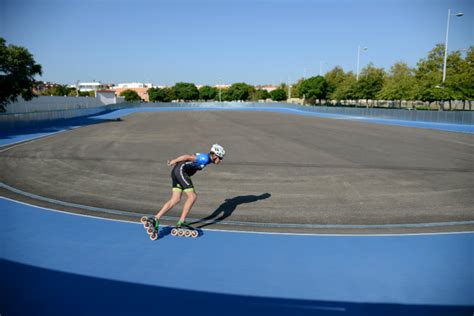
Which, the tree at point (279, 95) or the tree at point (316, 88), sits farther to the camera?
the tree at point (279, 95)

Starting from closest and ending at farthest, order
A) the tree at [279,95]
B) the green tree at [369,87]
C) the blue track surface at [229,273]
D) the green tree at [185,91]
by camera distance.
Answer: the blue track surface at [229,273]
the green tree at [369,87]
the tree at [279,95]
the green tree at [185,91]

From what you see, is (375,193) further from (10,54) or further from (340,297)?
(10,54)

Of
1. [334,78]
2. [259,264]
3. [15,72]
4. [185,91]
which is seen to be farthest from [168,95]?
[259,264]

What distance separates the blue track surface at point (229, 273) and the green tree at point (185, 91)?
15600 centimetres

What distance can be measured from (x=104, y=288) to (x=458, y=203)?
8535 mm

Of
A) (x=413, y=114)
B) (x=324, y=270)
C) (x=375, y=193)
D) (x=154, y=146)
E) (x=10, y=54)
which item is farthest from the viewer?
(x=413, y=114)

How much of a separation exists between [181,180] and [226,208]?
8.09 feet

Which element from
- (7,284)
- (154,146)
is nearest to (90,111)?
(154,146)

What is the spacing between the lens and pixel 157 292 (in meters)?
4.70

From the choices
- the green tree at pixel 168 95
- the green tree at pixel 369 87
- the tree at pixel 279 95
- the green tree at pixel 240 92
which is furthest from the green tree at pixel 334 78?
the green tree at pixel 168 95

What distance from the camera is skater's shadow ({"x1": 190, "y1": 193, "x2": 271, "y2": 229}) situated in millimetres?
7574

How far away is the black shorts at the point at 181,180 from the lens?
20.8 ft

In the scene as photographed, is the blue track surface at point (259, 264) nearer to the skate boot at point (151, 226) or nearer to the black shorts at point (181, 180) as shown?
the skate boot at point (151, 226)

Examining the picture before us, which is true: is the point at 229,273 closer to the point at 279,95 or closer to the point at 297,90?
the point at 297,90
